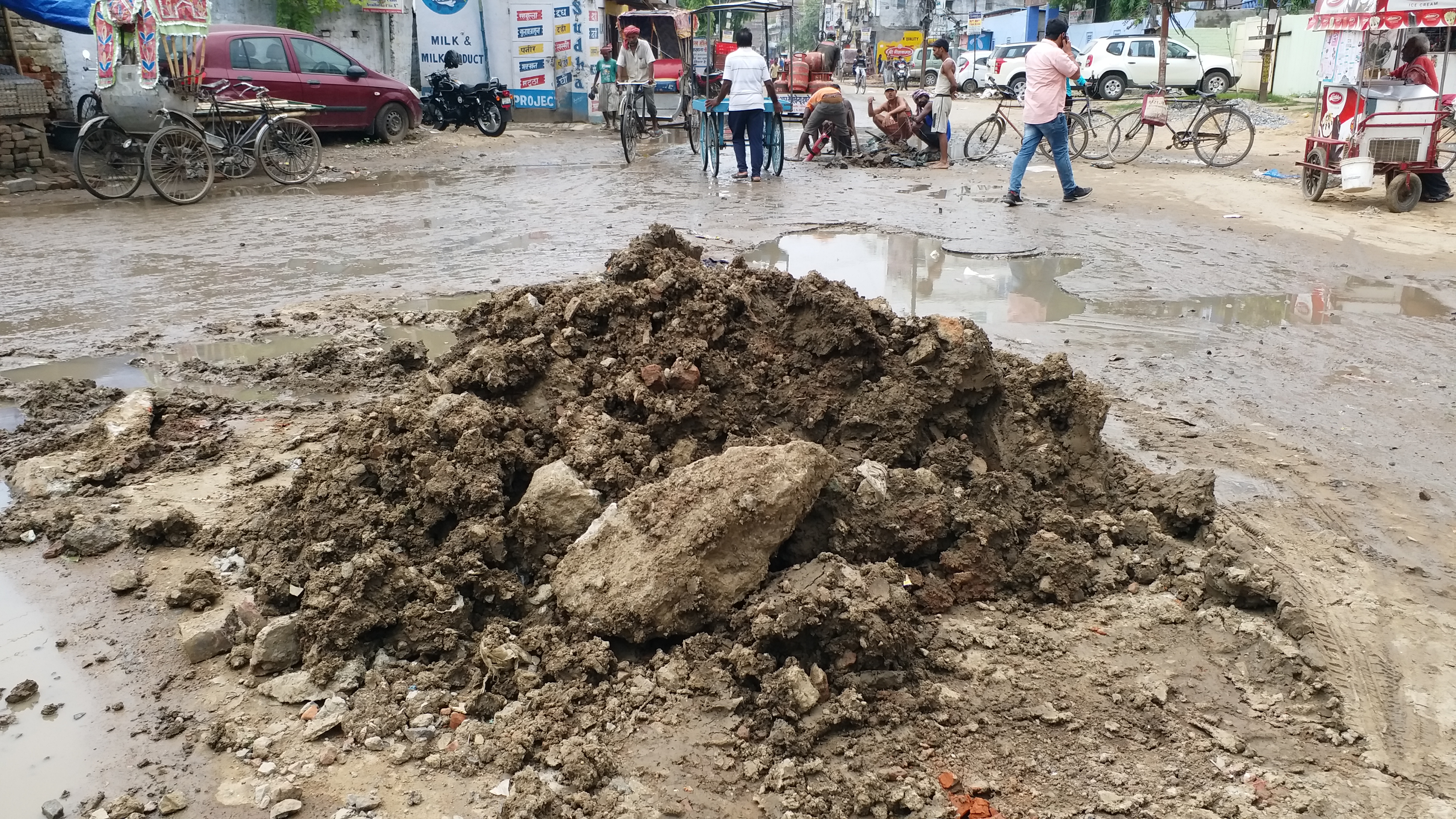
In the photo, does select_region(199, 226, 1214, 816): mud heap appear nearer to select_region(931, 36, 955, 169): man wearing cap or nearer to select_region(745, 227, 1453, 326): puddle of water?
select_region(745, 227, 1453, 326): puddle of water

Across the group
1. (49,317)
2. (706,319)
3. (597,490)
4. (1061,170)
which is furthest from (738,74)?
(597,490)

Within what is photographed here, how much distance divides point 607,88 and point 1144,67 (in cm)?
1693

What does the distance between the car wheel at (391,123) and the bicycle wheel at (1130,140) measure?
1188 cm

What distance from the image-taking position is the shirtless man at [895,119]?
15070mm

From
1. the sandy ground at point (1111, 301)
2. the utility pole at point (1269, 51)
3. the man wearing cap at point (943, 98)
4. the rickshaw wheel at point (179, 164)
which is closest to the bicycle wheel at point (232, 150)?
the sandy ground at point (1111, 301)

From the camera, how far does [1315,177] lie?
10523 mm

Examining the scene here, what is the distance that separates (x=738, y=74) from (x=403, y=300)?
6915mm

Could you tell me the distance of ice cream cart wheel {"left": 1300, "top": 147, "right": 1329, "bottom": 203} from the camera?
10.2 metres

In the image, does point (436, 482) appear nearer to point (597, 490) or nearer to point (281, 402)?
Result: point (597, 490)

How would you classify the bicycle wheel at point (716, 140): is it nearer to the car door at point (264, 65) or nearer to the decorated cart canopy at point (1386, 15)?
the car door at point (264, 65)

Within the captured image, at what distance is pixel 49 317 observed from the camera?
6.50 metres

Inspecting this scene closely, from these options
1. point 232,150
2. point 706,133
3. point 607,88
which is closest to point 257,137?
point 232,150

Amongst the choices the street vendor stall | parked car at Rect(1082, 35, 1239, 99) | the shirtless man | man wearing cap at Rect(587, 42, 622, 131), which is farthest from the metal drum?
parked car at Rect(1082, 35, 1239, 99)

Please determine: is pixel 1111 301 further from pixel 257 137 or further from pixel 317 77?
pixel 317 77
